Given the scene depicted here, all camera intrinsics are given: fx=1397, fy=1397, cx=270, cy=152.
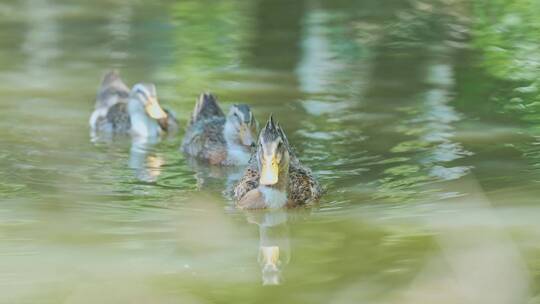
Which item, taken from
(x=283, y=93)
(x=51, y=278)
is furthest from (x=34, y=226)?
(x=283, y=93)

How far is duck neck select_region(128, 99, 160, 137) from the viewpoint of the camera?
11.6m

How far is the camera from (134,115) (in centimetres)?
1180

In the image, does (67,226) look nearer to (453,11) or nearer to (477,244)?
(477,244)

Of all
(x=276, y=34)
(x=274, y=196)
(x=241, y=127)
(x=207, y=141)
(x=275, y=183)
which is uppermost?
(x=275, y=183)

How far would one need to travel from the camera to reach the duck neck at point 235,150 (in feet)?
34.6

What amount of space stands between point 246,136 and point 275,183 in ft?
7.23

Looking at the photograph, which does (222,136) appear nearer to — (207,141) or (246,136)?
(207,141)

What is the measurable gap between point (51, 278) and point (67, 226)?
1.21 metres

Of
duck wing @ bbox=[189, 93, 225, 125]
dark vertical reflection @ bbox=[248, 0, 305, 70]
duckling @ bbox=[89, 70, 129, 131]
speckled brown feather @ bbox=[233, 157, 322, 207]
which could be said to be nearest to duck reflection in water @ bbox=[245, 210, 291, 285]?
speckled brown feather @ bbox=[233, 157, 322, 207]

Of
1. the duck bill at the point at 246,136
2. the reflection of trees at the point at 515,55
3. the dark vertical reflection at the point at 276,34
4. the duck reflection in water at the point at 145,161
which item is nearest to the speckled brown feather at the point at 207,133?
the duck bill at the point at 246,136

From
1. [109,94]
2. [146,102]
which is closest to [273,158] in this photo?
[146,102]

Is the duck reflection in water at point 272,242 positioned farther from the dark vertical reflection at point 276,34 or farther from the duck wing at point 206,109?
the dark vertical reflection at point 276,34

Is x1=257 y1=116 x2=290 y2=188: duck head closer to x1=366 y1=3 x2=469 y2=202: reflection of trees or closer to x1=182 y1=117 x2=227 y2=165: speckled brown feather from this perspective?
x1=366 y1=3 x2=469 y2=202: reflection of trees

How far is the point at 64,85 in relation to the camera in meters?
13.1
